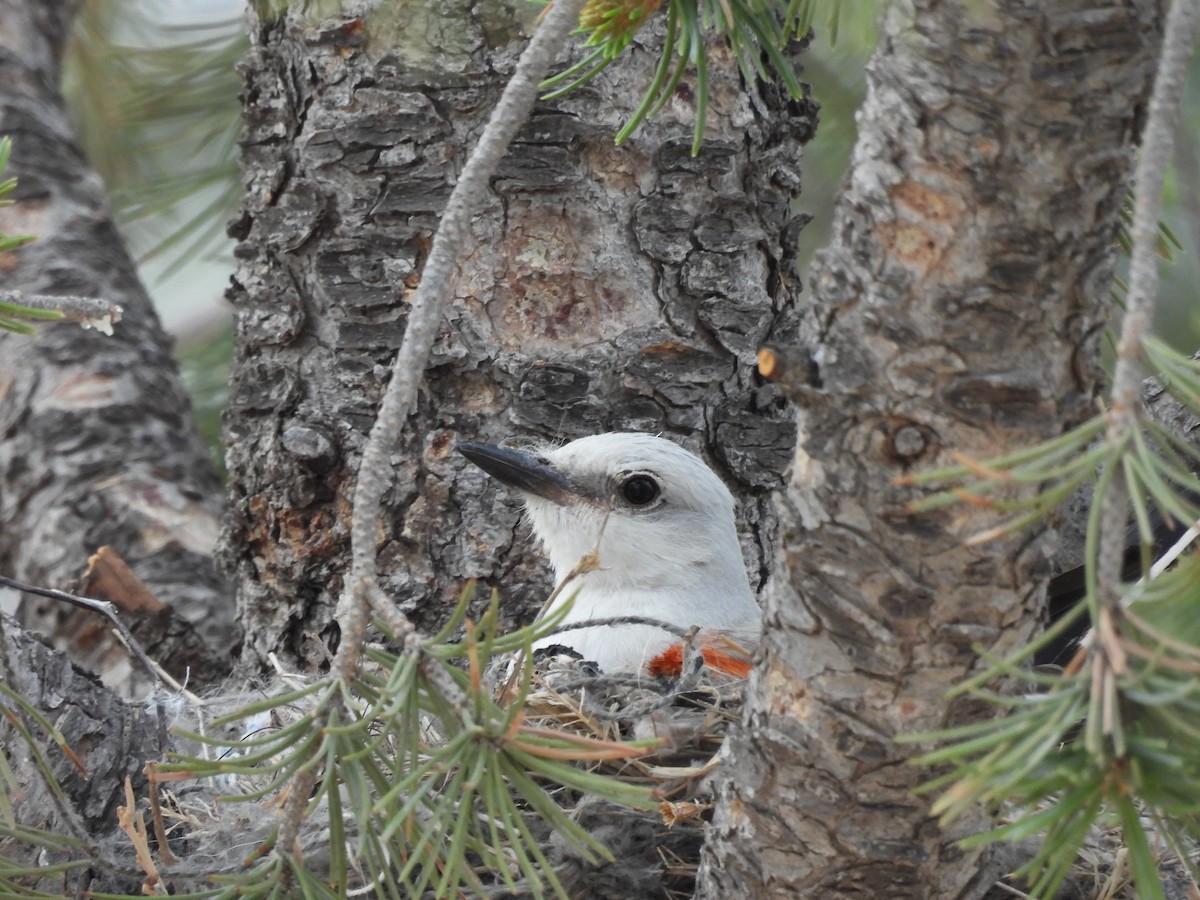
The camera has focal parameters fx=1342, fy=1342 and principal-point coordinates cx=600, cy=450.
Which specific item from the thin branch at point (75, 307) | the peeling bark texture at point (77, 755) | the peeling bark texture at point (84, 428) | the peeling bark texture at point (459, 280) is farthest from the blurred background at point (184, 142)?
the thin branch at point (75, 307)

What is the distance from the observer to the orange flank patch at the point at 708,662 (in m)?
3.15

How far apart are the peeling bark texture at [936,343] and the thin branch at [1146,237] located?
22 cm

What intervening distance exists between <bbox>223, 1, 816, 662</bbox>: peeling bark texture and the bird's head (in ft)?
0.38

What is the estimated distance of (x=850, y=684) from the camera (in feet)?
5.66

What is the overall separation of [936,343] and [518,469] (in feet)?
6.48

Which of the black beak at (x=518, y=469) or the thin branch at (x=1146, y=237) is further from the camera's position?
the black beak at (x=518, y=469)

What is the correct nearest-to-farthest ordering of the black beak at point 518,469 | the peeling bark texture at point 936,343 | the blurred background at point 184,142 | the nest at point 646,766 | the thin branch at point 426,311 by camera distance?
the peeling bark texture at point 936,343, the thin branch at point 426,311, the nest at point 646,766, the black beak at point 518,469, the blurred background at point 184,142

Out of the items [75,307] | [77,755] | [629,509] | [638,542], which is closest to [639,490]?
[629,509]

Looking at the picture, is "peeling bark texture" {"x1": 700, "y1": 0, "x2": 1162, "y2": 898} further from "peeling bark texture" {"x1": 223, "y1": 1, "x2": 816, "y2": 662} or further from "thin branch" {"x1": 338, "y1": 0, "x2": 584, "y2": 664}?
"peeling bark texture" {"x1": 223, "y1": 1, "x2": 816, "y2": 662}

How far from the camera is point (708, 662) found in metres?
3.15

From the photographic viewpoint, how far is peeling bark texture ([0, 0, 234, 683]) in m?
4.40

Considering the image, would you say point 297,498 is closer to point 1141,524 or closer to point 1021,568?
point 1021,568

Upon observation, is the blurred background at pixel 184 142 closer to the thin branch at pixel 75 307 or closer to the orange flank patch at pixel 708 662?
the orange flank patch at pixel 708 662

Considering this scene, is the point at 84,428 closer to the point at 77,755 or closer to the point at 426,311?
the point at 77,755
